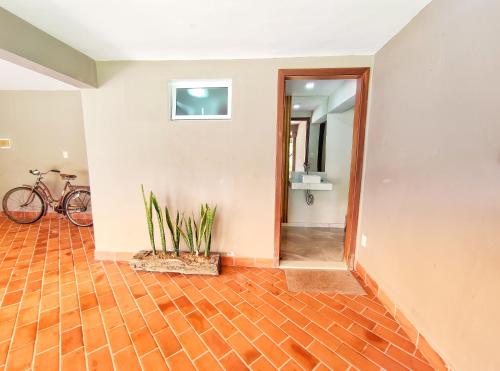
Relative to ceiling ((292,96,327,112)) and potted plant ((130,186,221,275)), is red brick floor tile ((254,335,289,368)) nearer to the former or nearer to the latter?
potted plant ((130,186,221,275))

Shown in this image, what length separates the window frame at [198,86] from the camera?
218 cm

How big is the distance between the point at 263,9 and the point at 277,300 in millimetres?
2177

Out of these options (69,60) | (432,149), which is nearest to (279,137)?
(432,149)

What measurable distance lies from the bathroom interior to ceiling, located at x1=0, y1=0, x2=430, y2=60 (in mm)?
1100

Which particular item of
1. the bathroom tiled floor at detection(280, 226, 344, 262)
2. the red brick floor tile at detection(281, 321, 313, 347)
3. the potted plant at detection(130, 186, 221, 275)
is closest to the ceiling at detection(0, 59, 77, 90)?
the potted plant at detection(130, 186, 221, 275)

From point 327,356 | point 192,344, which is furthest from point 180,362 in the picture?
point 327,356

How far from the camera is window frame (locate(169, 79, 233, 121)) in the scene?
2184 millimetres

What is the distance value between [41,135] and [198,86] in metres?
3.40

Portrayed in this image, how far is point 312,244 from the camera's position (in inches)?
119

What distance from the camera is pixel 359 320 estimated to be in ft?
5.33

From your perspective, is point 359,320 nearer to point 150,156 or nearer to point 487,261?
point 487,261

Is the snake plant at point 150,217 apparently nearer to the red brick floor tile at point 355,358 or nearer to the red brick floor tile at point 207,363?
the red brick floor tile at point 207,363

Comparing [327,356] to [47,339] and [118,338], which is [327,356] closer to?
[118,338]

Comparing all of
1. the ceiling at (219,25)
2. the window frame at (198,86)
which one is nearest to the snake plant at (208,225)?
the window frame at (198,86)
